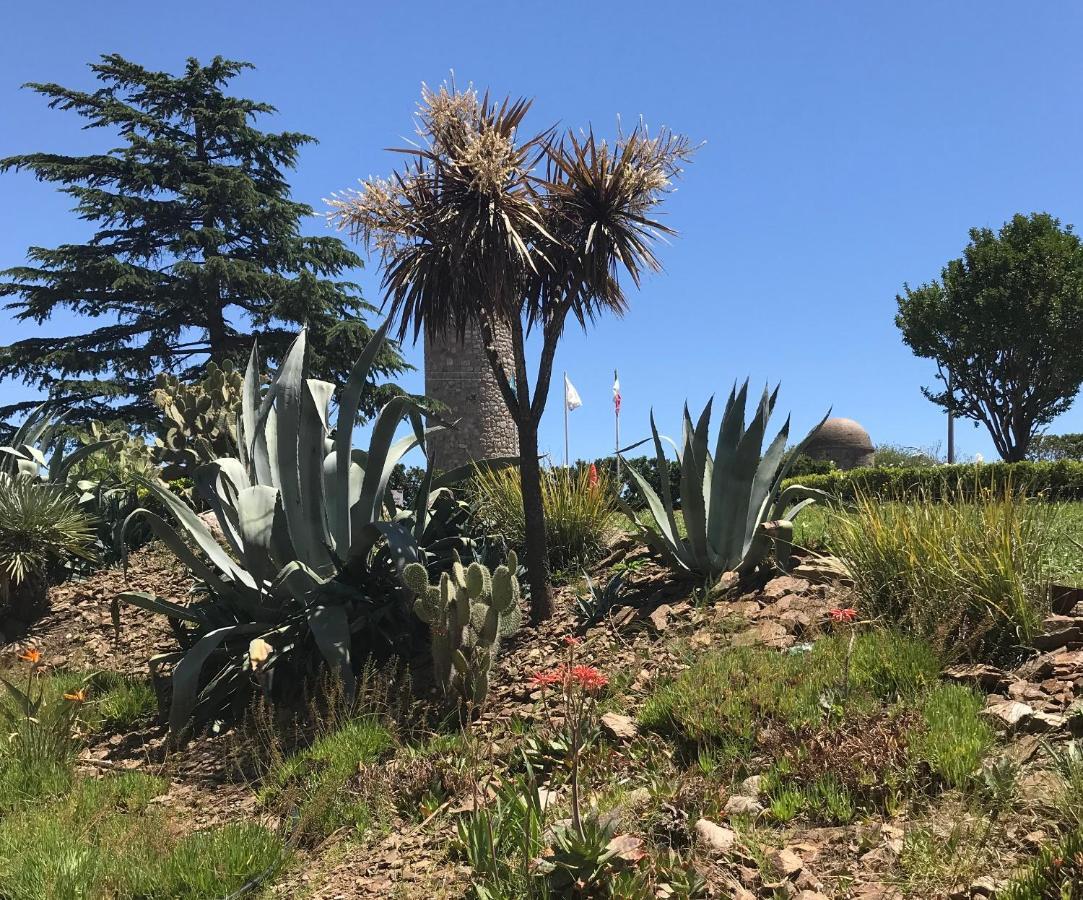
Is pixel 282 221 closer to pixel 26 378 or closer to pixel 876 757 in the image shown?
pixel 26 378

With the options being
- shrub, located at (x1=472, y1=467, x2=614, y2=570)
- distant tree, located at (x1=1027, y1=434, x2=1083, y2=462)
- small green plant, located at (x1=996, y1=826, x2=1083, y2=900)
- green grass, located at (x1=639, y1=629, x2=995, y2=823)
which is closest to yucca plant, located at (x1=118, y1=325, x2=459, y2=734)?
shrub, located at (x1=472, y1=467, x2=614, y2=570)

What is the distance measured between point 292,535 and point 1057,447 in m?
38.9

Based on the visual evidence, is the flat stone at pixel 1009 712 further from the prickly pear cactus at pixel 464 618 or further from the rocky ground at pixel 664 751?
the prickly pear cactus at pixel 464 618

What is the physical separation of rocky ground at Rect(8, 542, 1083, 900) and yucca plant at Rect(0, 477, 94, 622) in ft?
4.62

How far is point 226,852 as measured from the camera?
12.0ft

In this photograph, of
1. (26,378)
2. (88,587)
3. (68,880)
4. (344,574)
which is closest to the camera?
(68,880)

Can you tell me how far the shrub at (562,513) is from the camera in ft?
26.4

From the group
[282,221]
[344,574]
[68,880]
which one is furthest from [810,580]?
[282,221]

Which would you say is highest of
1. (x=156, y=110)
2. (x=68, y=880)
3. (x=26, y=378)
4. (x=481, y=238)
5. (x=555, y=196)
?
(x=156, y=110)

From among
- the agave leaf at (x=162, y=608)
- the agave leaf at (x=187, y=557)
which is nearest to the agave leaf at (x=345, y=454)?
the agave leaf at (x=187, y=557)

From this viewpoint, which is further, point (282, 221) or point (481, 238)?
point (282, 221)

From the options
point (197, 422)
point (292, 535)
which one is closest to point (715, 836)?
point (292, 535)

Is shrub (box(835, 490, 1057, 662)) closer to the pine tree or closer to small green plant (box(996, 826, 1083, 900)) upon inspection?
small green plant (box(996, 826, 1083, 900))

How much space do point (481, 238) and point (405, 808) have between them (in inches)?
154
